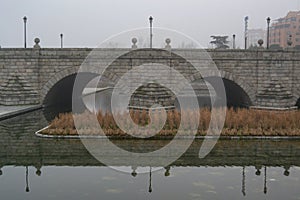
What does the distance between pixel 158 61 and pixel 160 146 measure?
13.0m

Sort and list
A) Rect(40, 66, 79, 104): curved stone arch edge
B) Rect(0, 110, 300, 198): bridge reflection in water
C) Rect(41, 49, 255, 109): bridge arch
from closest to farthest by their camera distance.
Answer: Rect(0, 110, 300, 198): bridge reflection in water < Rect(41, 49, 255, 109): bridge arch < Rect(40, 66, 79, 104): curved stone arch edge

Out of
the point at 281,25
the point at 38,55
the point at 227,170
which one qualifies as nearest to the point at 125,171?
the point at 227,170

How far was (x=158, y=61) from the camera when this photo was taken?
26.9 metres

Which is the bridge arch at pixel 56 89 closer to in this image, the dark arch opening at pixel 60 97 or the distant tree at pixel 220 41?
the dark arch opening at pixel 60 97

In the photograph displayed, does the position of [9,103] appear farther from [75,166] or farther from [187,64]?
[75,166]

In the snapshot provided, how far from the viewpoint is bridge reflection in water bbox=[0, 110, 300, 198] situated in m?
12.1

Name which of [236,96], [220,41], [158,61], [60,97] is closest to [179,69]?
[158,61]

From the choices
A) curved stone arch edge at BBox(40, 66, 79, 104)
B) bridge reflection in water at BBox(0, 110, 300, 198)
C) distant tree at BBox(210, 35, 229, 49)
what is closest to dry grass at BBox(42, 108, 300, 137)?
bridge reflection in water at BBox(0, 110, 300, 198)

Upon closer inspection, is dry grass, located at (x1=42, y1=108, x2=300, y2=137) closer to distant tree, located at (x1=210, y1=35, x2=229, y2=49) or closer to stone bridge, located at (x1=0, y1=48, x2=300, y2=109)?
stone bridge, located at (x1=0, y1=48, x2=300, y2=109)

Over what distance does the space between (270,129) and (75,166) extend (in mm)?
9732

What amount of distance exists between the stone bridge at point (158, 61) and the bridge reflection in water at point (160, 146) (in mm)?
10636

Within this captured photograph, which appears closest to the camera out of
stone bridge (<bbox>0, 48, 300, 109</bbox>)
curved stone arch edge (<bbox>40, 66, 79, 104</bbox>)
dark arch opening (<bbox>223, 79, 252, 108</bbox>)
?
stone bridge (<bbox>0, 48, 300, 109</bbox>)

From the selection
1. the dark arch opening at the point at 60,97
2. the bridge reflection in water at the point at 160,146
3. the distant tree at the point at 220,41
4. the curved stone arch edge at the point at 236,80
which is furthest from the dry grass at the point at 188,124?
the distant tree at the point at 220,41

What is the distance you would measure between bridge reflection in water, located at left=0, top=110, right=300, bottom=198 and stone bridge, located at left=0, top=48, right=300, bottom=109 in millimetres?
10636
